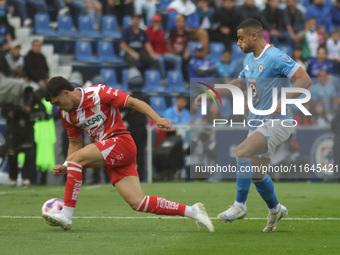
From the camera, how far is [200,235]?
7.60 meters

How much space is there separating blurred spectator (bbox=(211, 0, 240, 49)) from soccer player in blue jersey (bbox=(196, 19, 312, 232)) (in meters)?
14.8

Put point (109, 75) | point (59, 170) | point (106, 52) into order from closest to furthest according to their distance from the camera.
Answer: point (59, 170)
point (109, 75)
point (106, 52)

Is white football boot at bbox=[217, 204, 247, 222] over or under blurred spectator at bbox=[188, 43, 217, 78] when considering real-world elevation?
under

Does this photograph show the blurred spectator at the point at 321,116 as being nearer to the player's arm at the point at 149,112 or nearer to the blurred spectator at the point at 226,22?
the blurred spectator at the point at 226,22

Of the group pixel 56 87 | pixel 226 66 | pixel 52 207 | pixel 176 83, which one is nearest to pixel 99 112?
pixel 56 87

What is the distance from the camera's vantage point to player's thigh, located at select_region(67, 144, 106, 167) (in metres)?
7.73

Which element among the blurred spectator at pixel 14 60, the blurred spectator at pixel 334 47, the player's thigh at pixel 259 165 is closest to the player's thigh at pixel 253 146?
the player's thigh at pixel 259 165

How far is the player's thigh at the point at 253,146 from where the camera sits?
795 centimetres

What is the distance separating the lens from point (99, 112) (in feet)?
25.7

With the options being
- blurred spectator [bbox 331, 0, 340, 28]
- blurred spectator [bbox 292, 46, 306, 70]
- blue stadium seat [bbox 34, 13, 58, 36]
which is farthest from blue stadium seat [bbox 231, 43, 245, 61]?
blue stadium seat [bbox 34, 13, 58, 36]

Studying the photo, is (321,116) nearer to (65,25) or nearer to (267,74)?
(65,25)

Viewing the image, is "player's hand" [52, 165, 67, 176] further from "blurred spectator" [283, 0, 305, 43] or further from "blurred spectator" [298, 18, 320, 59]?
"blurred spectator" [283, 0, 305, 43]

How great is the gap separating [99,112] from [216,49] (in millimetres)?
15677

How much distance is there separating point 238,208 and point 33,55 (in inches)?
464
